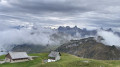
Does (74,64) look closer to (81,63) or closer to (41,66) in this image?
(81,63)

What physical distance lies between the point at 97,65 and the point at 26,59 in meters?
60.0

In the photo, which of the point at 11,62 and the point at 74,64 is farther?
the point at 11,62

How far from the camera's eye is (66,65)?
86.8 meters

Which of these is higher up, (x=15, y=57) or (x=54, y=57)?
(x=15, y=57)

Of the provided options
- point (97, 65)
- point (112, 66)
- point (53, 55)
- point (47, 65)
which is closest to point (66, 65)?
point (47, 65)

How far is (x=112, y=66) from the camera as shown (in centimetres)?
8225

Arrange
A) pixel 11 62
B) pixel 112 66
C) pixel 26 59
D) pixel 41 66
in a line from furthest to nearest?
pixel 26 59
pixel 11 62
pixel 41 66
pixel 112 66

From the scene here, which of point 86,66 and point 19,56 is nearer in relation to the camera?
point 86,66

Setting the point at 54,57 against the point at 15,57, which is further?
the point at 54,57

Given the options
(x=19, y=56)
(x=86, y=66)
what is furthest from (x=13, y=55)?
(x=86, y=66)

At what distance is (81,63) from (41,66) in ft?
Answer: 75.7

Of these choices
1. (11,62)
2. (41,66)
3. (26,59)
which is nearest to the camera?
(41,66)

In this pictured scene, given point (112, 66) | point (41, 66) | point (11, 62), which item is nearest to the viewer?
point (112, 66)

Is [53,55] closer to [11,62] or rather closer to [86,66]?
[11,62]
